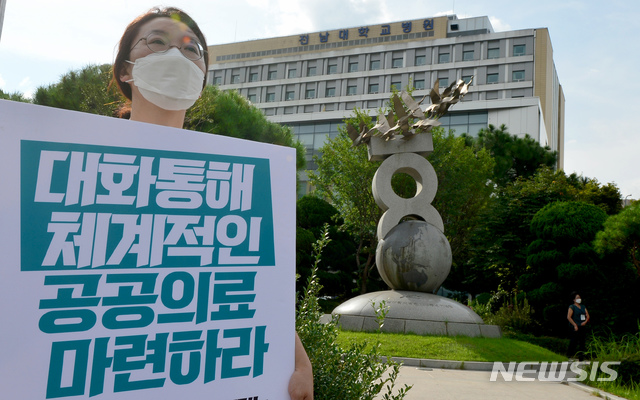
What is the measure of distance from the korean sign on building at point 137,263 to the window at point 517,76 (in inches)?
1909

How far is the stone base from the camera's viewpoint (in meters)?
10.3

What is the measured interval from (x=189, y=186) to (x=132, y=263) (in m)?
0.31

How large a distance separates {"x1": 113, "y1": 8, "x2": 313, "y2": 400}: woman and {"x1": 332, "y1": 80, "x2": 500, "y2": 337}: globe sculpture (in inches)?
344

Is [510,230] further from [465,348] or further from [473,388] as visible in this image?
[473,388]

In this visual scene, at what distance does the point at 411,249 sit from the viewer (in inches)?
456

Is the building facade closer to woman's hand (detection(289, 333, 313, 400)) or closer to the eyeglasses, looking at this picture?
the eyeglasses

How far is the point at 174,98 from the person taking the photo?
2182 millimetres

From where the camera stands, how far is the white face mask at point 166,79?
2.18 m

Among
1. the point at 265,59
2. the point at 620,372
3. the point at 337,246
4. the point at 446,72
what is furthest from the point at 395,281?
the point at 265,59

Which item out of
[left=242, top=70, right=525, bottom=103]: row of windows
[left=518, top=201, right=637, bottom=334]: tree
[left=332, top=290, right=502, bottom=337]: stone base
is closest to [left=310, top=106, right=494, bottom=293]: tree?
[left=518, top=201, right=637, bottom=334]: tree

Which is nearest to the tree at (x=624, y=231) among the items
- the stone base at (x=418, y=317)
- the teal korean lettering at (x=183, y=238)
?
the stone base at (x=418, y=317)

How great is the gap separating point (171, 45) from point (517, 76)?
159 feet

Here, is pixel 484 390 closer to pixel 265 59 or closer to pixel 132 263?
pixel 132 263

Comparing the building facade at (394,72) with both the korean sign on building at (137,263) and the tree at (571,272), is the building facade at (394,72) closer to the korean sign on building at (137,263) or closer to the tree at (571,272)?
the tree at (571,272)
